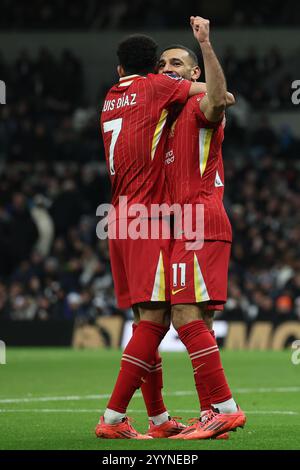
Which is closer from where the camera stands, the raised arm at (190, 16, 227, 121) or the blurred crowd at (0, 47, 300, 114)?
the raised arm at (190, 16, 227, 121)

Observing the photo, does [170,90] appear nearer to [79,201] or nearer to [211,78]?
[211,78]

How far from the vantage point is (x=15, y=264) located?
23625 millimetres

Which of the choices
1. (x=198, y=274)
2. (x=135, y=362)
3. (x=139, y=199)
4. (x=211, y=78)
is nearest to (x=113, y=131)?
(x=139, y=199)

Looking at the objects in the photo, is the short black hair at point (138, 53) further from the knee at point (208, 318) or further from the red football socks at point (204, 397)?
the red football socks at point (204, 397)

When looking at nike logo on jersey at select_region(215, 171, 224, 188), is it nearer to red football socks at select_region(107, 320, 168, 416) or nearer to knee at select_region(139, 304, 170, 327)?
knee at select_region(139, 304, 170, 327)

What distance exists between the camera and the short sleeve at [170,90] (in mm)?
7527

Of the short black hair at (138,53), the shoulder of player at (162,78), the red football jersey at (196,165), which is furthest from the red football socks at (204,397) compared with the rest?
the short black hair at (138,53)

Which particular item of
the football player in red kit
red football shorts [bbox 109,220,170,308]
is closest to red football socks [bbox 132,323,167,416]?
the football player in red kit

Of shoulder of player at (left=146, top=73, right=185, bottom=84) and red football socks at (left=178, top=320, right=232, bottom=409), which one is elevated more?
shoulder of player at (left=146, top=73, right=185, bottom=84)

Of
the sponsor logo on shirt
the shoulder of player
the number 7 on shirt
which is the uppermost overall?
the shoulder of player

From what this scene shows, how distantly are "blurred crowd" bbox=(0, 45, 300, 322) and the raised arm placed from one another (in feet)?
42.9

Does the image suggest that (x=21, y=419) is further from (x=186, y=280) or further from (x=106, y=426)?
(x=186, y=280)

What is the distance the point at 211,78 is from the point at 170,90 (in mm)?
431

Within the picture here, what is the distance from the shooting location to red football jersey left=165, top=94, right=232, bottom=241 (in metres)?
7.56
